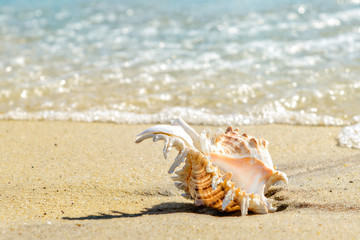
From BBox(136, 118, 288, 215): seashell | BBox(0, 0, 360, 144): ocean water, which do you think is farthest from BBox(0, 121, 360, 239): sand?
BBox(0, 0, 360, 144): ocean water

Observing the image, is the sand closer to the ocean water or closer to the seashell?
the seashell

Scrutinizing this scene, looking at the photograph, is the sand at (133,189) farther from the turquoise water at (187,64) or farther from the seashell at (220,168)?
the turquoise water at (187,64)

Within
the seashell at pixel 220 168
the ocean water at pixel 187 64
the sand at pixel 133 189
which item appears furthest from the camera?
the ocean water at pixel 187 64

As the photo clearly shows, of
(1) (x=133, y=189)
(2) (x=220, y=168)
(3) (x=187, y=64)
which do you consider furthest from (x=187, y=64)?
(2) (x=220, y=168)

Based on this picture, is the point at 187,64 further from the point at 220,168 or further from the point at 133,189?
the point at 220,168

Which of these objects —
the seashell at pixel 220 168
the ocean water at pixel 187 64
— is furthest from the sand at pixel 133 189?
the ocean water at pixel 187 64

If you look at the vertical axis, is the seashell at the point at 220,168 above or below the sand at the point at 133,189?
above

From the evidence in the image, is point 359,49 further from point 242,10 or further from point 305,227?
point 305,227
